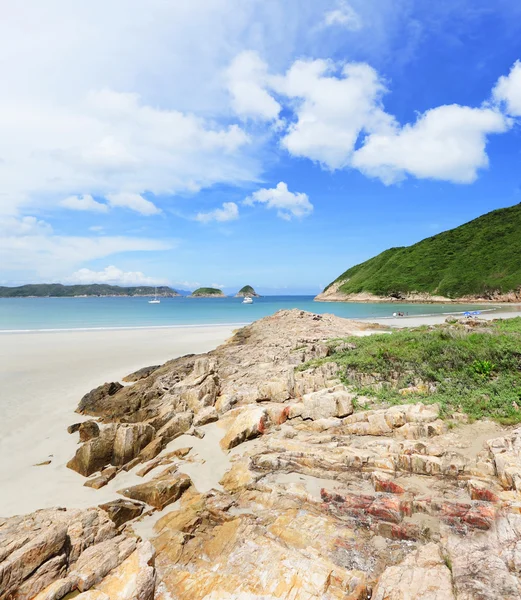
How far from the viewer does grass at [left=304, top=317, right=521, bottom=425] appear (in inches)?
408

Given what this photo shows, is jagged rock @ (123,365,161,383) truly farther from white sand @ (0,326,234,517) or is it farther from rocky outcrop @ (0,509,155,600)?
rocky outcrop @ (0,509,155,600)

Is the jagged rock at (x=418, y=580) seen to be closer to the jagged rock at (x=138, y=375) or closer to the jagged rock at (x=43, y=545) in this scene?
the jagged rock at (x=43, y=545)

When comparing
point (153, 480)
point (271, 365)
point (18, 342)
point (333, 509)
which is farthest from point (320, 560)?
point (18, 342)

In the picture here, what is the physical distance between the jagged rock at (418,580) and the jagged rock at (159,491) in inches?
190

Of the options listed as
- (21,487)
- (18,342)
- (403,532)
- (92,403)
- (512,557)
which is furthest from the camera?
(18,342)

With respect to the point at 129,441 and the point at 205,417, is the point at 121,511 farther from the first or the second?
the point at 205,417

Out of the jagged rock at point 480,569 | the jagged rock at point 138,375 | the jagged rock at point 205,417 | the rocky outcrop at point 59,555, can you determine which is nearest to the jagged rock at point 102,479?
the rocky outcrop at point 59,555

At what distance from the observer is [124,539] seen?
6250 mm

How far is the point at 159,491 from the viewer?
8.01 m

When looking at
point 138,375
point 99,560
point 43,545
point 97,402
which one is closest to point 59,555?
point 43,545

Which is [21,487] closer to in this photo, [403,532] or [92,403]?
[92,403]

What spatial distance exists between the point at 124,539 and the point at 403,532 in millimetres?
5024

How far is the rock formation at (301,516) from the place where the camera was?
5.12 meters

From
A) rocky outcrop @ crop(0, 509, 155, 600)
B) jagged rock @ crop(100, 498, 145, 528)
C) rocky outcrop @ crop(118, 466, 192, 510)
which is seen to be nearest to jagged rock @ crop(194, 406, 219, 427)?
rocky outcrop @ crop(118, 466, 192, 510)
